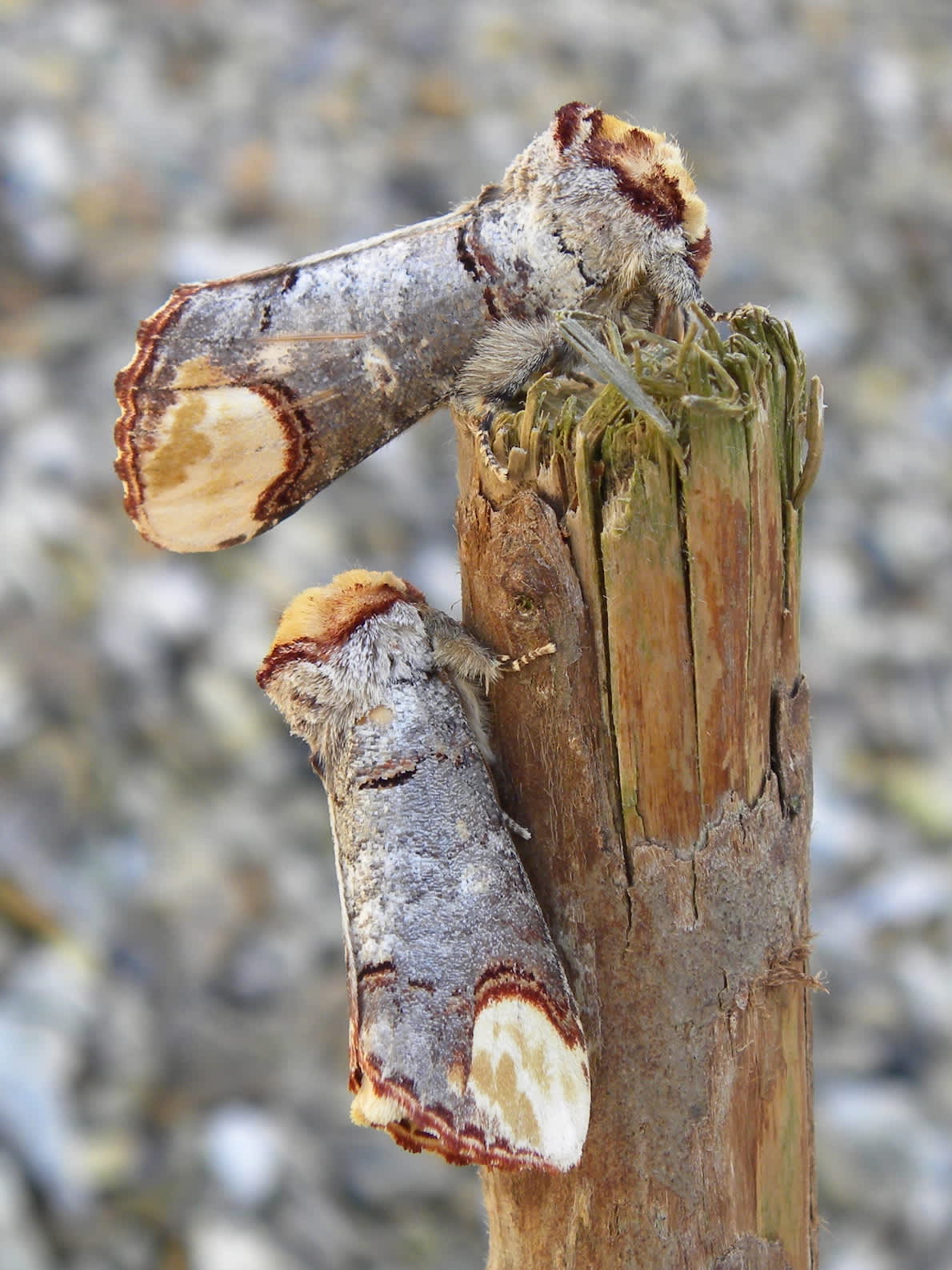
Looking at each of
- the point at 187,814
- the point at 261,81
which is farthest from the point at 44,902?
the point at 261,81

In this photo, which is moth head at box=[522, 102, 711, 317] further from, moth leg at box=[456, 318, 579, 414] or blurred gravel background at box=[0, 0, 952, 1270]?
blurred gravel background at box=[0, 0, 952, 1270]

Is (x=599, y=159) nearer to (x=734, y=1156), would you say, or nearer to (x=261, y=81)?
(x=734, y=1156)

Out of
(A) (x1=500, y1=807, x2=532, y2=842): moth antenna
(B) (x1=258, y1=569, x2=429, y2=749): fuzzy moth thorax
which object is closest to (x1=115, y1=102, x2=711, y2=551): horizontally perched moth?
(B) (x1=258, y1=569, x2=429, y2=749): fuzzy moth thorax

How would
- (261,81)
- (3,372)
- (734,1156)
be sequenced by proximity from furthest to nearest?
(261,81) → (3,372) → (734,1156)

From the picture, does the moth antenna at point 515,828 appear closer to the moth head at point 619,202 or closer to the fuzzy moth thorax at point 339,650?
the fuzzy moth thorax at point 339,650

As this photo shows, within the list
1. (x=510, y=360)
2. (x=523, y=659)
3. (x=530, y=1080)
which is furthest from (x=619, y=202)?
(x=530, y=1080)

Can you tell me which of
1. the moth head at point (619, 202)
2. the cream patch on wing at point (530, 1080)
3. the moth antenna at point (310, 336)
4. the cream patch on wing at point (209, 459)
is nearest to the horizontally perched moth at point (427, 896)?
the cream patch on wing at point (530, 1080)

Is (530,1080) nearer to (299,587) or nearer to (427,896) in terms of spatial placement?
(427,896)
